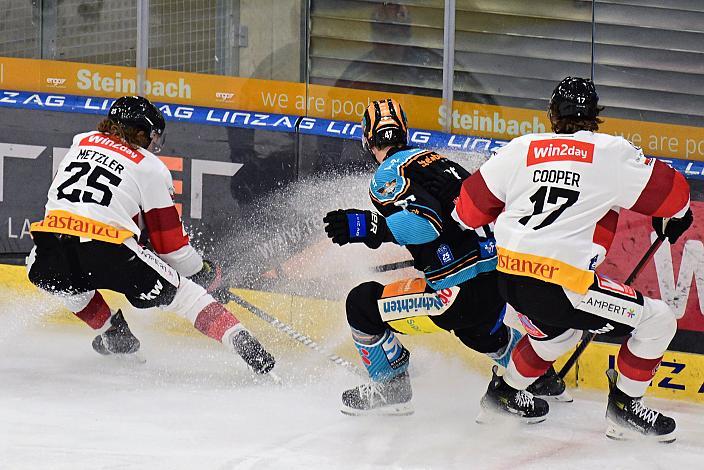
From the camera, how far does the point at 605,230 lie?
3828mm

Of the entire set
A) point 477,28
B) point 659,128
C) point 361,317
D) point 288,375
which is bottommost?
point 288,375

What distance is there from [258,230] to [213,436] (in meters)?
1.96

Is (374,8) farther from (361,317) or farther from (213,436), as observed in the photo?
(213,436)

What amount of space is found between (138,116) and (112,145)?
0.15 m

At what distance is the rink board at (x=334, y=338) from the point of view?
4797mm

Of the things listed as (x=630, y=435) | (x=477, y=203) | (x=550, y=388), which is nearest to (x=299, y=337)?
(x=550, y=388)

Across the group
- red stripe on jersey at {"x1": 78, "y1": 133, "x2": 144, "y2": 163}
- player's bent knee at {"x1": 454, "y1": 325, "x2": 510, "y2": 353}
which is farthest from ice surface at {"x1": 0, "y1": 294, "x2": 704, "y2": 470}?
red stripe on jersey at {"x1": 78, "y1": 133, "x2": 144, "y2": 163}

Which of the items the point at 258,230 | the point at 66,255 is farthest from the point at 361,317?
the point at 258,230

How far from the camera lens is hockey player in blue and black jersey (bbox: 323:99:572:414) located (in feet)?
13.4

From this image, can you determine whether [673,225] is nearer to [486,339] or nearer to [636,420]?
[636,420]

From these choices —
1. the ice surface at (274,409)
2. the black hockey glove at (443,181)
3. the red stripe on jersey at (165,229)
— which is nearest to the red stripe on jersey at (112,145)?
the red stripe on jersey at (165,229)

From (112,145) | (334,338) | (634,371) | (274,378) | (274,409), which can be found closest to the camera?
(634,371)

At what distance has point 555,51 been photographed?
5625 mm

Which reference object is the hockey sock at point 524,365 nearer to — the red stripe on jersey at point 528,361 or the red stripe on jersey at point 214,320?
the red stripe on jersey at point 528,361
